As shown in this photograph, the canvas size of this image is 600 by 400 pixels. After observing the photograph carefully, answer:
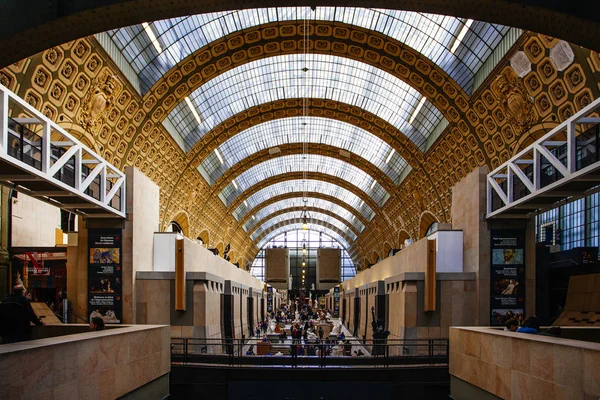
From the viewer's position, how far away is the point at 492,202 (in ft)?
74.2

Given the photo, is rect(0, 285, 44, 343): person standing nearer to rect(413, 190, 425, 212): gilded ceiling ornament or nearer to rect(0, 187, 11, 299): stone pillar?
rect(0, 187, 11, 299): stone pillar

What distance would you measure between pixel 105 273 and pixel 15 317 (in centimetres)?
1206

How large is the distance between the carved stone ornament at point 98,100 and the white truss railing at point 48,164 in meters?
4.62

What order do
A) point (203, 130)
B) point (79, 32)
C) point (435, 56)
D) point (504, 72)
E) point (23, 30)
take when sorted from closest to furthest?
1. point (23, 30)
2. point (79, 32)
3. point (504, 72)
4. point (435, 56)
5. point (203, 130)

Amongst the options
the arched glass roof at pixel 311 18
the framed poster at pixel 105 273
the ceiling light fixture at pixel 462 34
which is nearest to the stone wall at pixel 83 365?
the framed poster at pixel 105 273

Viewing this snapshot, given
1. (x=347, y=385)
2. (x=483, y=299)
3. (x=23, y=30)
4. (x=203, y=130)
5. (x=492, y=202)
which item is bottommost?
(x=347, y=385)

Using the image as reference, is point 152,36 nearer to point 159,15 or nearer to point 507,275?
point 507,275

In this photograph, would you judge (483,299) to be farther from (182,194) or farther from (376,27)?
(182,194)

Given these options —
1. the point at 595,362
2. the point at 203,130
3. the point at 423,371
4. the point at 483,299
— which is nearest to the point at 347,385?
the point at 423,371

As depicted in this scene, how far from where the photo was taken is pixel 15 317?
423 inches

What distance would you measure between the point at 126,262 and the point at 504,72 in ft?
61.7

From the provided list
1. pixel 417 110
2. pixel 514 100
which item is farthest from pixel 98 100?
pixel 417 110

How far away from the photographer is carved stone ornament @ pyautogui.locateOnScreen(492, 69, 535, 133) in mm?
27062

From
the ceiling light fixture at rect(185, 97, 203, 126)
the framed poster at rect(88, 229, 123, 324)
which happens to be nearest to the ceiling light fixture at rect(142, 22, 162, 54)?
the ceiling light fixture at rect(185, 97, 203, 126)
